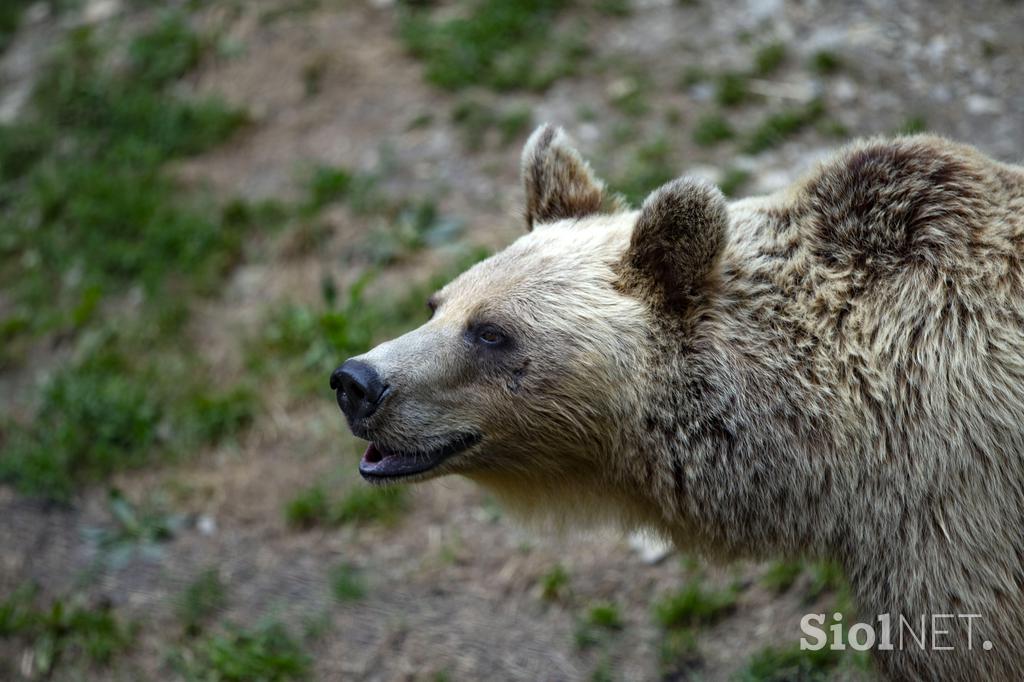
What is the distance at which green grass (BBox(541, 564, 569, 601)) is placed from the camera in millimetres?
5098

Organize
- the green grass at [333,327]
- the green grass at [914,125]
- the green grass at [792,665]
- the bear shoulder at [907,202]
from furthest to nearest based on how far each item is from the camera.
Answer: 1. the green grass at [333,327]
2. the green grass at [914,125]
3. the green grass at [792,665]
4. the bear shoulder at [907,202]

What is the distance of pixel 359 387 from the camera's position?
3781 mm

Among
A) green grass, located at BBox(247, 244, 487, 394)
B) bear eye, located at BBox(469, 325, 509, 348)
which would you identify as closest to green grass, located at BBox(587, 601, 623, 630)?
bear eye, located at BBox(469, 325, 509, 348)

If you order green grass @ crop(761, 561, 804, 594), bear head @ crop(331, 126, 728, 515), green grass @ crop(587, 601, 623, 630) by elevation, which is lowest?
green grass @ crop(587, 601, 623, 630)

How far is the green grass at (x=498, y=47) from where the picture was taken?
7969 mm

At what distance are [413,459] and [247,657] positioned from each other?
183cm

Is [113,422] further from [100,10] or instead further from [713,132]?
[100,10]

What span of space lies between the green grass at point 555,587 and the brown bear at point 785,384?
3.43 ft

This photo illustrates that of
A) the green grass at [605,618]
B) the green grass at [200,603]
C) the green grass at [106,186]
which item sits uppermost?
the green grass at [106,186]

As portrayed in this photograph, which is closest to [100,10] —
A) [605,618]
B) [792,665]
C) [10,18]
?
[10,18]

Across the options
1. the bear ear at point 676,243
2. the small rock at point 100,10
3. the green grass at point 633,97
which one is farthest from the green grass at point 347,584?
the small rock at point 100,10

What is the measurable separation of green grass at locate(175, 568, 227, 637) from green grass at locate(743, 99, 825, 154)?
14.9ft

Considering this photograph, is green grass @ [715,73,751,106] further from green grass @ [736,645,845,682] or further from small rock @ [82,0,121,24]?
small rock @ [82,0,121,24]

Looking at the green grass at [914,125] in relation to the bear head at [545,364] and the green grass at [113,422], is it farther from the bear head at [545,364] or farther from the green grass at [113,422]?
the green grass at [113,422]
